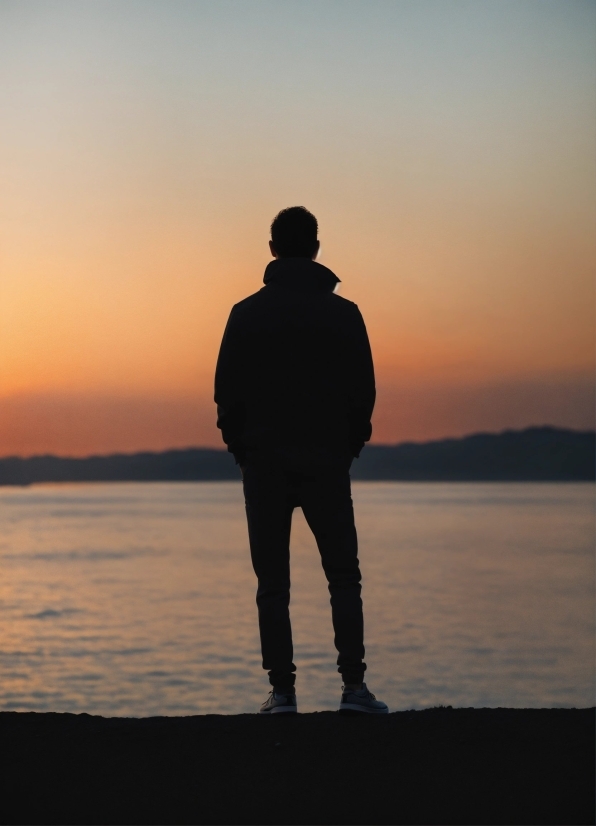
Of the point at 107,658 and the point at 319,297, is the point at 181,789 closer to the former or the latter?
the point at 319,297

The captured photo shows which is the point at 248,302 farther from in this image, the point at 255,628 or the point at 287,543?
the point at 255,628

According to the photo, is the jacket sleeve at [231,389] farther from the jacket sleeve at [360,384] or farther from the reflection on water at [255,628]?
the reflection on water at [255,628]

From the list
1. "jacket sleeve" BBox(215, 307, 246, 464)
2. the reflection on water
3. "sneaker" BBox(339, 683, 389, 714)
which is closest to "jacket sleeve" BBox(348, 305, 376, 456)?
"jacket sleeve" BBox(215, 307, 246, 464)

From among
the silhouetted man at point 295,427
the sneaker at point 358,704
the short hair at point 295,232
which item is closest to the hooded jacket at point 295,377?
the silhouetted man at point 295,427

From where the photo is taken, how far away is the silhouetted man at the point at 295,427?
4707 millimetres

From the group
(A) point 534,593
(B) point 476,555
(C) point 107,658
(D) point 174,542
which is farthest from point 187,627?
(D) point 174,542

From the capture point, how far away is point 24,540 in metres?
124

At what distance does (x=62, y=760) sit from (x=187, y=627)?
1677 inches

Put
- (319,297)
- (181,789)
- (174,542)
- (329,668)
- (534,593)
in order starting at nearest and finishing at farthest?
(181,789)
(319,297)
(329,668)
(534,593)
(174,542)

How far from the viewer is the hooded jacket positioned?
4699 mm

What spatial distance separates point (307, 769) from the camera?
4.21 meters

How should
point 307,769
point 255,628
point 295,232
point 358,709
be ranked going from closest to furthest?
point 307,769
point 358,709
point 295,232
point 255,628

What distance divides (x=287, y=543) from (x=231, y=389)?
2.57 ft

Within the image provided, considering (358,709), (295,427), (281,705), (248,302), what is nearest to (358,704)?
(358,709)
